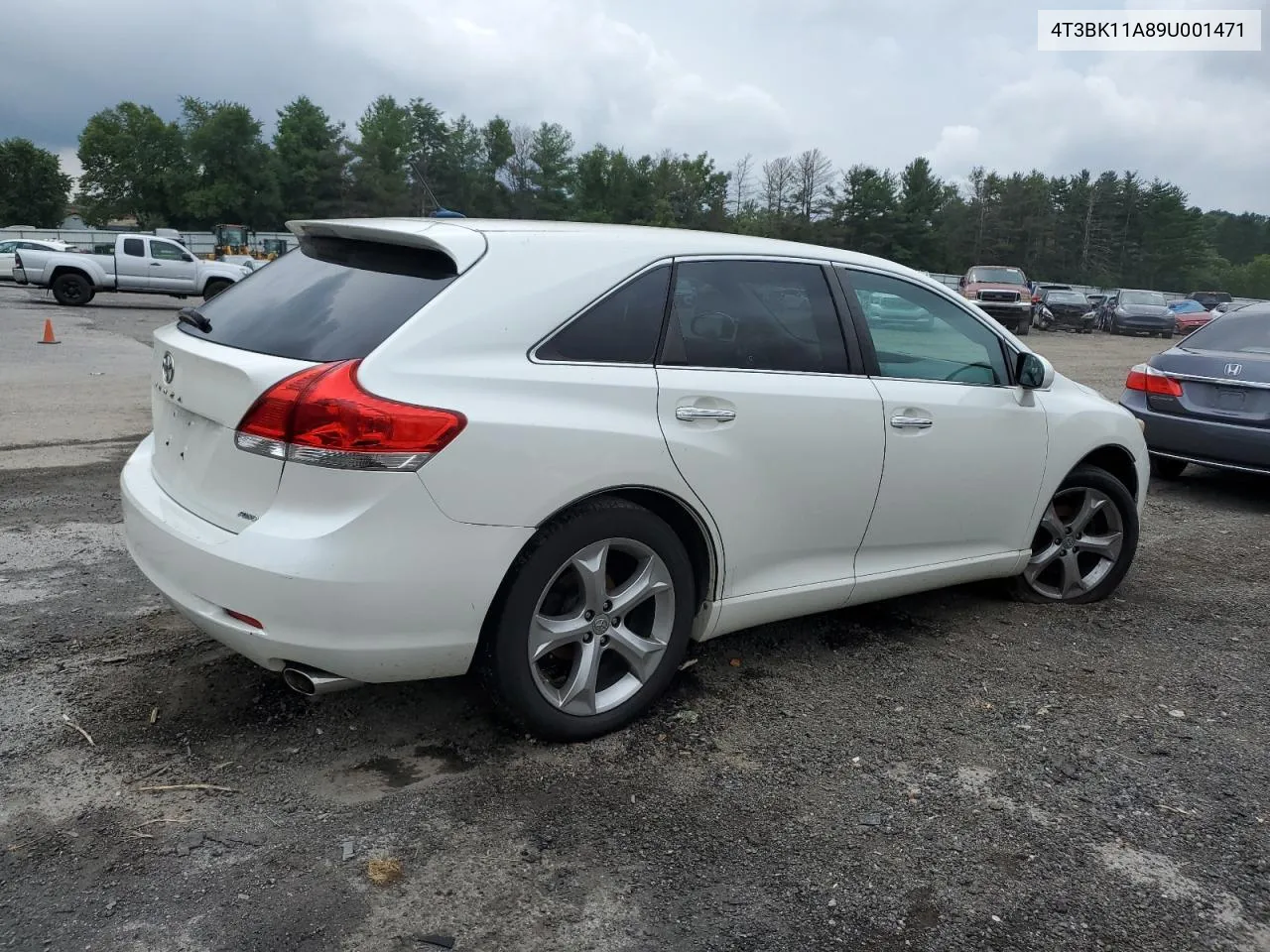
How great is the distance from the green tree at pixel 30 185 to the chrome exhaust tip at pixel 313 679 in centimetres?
10048

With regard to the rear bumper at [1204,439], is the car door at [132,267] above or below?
above

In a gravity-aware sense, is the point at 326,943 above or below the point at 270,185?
below

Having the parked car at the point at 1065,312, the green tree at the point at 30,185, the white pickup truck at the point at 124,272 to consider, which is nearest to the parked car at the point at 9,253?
the white pickup truck at the point at 124,272

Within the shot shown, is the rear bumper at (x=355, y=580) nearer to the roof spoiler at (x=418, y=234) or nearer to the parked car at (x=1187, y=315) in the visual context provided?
the roof spoiler at (x=418, y=234)

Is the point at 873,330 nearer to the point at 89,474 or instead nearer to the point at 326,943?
the point at 326,943

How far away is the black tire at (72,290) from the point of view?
24.6 meters

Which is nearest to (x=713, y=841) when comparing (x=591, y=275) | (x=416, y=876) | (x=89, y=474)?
(x=416, y=876)

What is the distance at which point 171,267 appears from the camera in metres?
25.8

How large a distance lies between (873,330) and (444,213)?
1.69m

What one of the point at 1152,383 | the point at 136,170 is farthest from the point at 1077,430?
the point at 136,170

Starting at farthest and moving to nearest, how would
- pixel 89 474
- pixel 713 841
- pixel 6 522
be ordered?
pixel 89 474 < pixel 6 522 < pixel 713 841

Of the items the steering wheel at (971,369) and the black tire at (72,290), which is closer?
the steering wheel at (971,369)

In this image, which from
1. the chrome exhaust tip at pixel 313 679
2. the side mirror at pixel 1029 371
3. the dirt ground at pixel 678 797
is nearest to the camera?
the dirt ground at pixel 678 797

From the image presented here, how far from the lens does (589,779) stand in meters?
3.10
